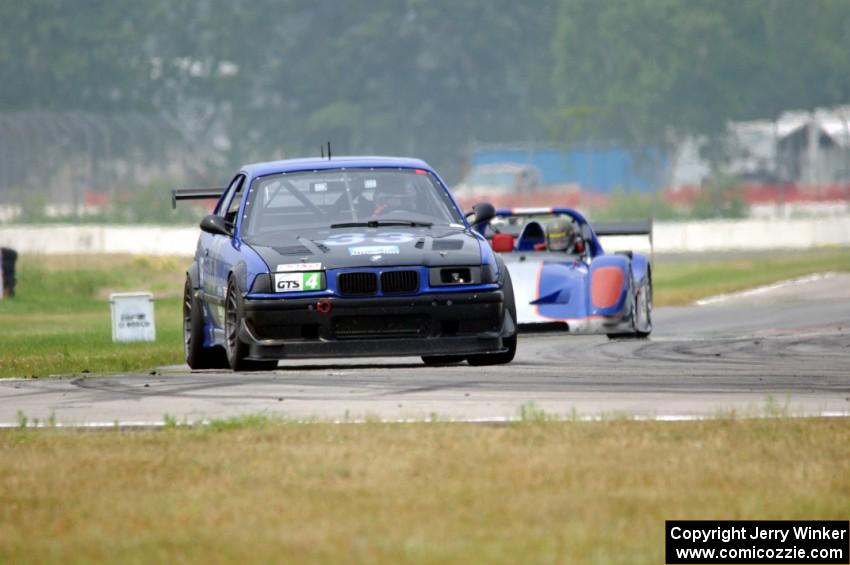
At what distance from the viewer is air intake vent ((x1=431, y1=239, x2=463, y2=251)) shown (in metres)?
12.5

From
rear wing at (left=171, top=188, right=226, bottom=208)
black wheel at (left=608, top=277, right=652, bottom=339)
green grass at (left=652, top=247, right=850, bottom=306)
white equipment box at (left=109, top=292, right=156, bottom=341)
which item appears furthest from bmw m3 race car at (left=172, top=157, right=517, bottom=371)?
green grass at (left=652, top=247, right=850, bottom=306)

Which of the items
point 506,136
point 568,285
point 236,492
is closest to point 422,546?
point 236,492

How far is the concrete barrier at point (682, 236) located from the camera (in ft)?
152

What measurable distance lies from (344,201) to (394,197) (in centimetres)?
36

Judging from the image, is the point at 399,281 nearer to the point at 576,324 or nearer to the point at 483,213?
the point at 483,213

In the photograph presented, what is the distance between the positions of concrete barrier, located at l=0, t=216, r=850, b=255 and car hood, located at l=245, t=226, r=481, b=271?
3334 cm

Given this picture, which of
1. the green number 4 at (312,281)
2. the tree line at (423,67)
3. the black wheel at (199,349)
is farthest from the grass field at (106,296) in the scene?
the tree line at (423,67)

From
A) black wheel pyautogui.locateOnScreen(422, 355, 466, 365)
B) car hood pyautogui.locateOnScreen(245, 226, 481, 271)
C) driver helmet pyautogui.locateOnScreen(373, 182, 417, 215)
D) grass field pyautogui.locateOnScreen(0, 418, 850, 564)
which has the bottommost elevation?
grass field pyautogui.locateOnScreen(0, 418, 850, 564)

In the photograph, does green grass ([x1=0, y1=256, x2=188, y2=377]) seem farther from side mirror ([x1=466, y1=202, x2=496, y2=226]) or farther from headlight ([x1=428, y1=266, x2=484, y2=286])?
headlight ([x1=428, y1=266, x2=484, y2=286])

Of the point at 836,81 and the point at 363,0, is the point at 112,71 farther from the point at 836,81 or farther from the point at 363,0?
the point at 836,81

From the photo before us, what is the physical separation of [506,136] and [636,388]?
81383 millimetres

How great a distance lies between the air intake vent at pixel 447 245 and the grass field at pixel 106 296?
3330mm

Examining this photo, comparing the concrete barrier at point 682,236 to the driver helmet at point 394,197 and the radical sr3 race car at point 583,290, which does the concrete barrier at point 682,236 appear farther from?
the driver helmet at point 394,197

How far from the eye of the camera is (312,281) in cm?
1220
